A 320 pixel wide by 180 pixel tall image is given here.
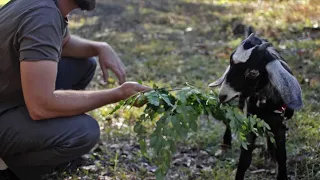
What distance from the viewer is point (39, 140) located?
274 centimetres

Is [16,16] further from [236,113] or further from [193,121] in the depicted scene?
[236,113]

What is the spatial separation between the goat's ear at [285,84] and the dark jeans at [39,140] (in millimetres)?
1169

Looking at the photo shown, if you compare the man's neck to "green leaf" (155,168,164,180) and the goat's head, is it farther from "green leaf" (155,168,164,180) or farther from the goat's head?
"green leaf" (155,168,164,180)

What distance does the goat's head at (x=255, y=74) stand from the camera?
2.73 metres

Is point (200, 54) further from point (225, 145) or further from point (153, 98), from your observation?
point (153, 98)

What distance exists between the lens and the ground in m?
3.47

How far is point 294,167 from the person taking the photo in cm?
338

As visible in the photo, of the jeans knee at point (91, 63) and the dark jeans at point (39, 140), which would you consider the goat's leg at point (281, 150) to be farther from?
the jeans knee at point (91, 63)

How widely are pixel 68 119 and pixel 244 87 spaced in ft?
3.63

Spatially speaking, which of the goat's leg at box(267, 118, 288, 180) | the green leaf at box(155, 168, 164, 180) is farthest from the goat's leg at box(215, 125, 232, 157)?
the green leaf at box(155, 168, 164, 180)

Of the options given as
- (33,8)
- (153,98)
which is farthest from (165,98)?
(33,8)

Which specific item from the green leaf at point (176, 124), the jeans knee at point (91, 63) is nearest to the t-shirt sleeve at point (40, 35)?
the green leaf at point (176, 124)

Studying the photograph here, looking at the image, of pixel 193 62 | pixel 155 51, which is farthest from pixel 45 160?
pixel 155 51

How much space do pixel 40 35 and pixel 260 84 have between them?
1381 millimetres
